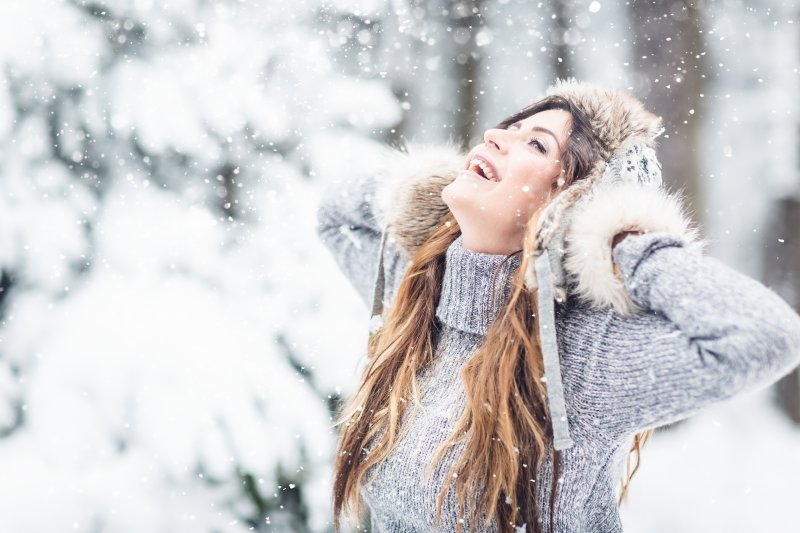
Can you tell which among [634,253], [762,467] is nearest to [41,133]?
[634,253]

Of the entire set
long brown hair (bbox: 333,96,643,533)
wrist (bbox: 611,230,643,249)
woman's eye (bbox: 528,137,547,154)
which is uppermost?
woman's eye (bbox: 528,137,547,154)

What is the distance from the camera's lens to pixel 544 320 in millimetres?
1306

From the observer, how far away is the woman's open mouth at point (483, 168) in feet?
5.12

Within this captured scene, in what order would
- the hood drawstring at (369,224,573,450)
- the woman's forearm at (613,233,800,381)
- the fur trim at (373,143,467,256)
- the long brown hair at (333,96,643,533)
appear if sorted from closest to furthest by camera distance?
the woman's forearm at (613,233,800,381)
the hood drawstring at (369,224,573,450)
the long brown hair at (333,96,643,533)
the fur trim at (373,143,467,256)

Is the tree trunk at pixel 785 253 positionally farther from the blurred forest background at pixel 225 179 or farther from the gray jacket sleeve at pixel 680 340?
the gray jacket sleeve at pixel 680 340

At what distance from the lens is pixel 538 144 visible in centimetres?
158

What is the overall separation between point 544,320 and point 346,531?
2.01 meters

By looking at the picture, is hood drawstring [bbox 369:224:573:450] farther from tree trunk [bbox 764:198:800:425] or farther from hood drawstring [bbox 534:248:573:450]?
tree trunk [bbox 764:198:800:425]

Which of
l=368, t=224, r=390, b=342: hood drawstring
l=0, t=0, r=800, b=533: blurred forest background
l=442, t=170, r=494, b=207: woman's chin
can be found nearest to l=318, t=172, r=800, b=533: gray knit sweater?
l=442, t=170, r=494, b=207: woman's chin

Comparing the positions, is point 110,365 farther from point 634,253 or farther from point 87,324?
point 634,253

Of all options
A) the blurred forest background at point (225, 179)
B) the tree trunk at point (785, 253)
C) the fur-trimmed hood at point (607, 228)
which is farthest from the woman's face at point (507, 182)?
the tree trunk at point (785, 253)

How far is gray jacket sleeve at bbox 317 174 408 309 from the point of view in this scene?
209cm

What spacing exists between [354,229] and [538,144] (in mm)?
858

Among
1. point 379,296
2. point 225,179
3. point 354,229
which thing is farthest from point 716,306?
point 225,179
